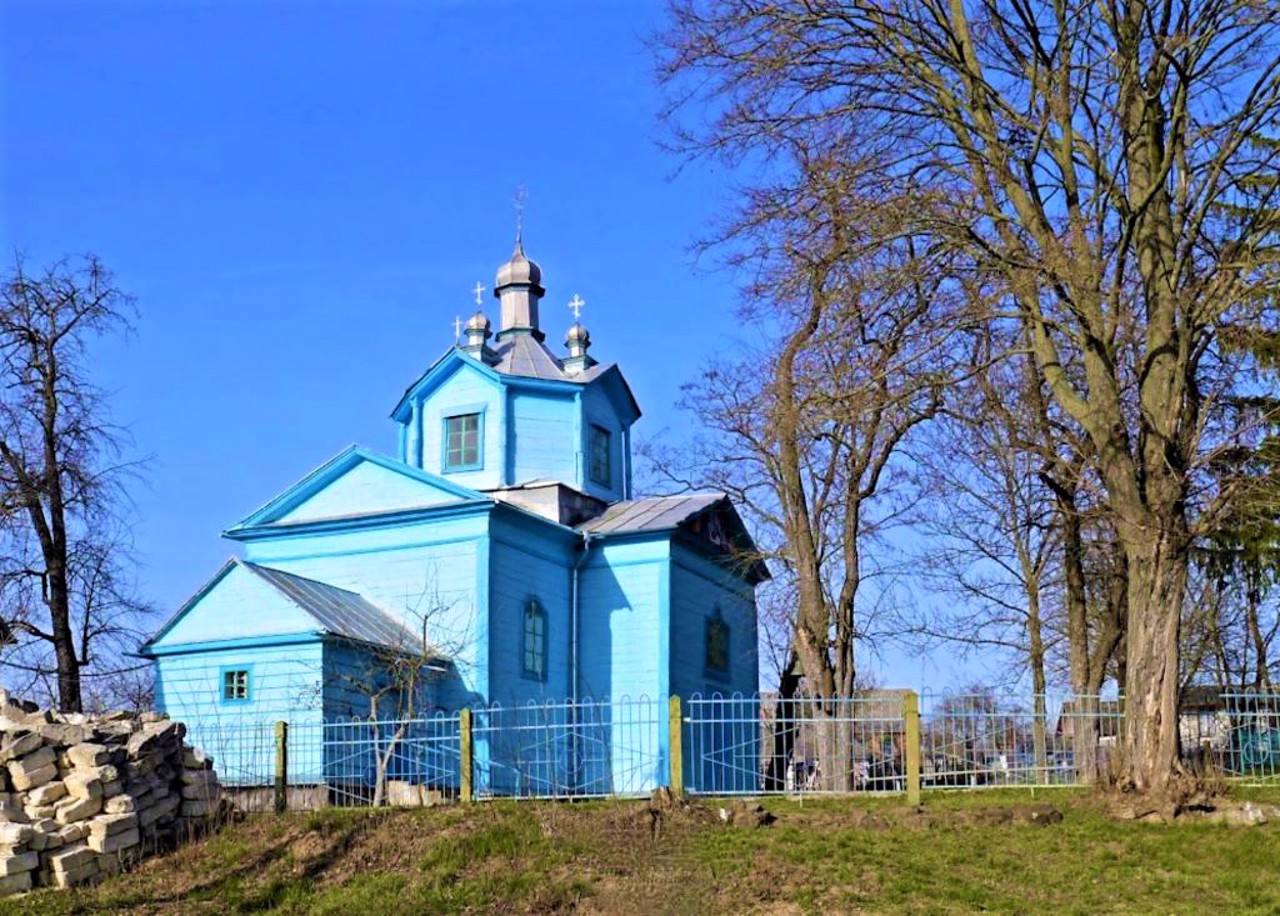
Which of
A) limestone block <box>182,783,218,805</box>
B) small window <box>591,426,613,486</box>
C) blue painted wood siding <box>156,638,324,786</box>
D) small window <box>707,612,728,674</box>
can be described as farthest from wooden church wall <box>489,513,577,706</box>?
limestone block <box>182,783,218,805</box>

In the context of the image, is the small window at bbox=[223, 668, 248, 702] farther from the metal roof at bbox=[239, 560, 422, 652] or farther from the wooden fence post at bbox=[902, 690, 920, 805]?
the wooden fence post at bbox=[902, 690, 920, 805]

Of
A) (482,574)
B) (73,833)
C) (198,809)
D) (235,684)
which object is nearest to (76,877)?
(73,833)

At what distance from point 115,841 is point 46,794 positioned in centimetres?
83

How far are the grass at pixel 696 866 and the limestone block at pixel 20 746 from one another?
166cm

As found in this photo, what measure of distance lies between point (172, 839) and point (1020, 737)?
31.9 ft

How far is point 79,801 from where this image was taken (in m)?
15.1

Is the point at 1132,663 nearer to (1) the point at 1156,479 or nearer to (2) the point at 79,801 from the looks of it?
(1) the point at 1156,479

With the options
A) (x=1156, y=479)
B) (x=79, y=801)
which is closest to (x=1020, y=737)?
(x=1156, y=479)

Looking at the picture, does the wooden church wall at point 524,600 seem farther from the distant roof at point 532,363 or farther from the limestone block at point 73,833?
the limestone block at point 73,833

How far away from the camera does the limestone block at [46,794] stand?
15141 millimetres

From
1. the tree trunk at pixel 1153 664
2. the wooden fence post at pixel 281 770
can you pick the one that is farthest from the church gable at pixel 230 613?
the tree trunk at pixel 1153 664

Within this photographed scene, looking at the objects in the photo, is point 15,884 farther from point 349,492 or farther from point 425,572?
point 349,492

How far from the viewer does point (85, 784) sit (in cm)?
1520

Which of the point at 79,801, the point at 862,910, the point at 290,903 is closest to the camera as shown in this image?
the point at 862,910
